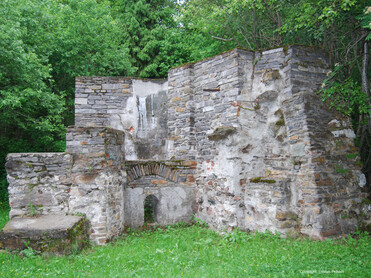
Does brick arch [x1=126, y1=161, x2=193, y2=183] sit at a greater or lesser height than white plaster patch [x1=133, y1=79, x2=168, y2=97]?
lesser

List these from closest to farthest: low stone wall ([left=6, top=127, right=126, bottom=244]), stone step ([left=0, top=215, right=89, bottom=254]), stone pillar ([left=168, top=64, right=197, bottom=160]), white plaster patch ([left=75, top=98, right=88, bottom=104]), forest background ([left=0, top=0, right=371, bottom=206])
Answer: stone step ([left=0, top=215, right=89, bottom=254]) → low stone wall ([left=6, top=127, right=126, bottom=244]) → forest background ([left=0, top=0, right=371, bottom=206]) → stone pillar ([left=168, top=64, right=197, bottom=160]) → white plaster patch ([left=75, top=98, right=88, bottom=104])

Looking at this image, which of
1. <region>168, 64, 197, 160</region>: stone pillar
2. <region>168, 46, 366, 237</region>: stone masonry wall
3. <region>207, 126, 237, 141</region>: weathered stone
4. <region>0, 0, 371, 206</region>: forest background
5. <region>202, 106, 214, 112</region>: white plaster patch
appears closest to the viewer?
<region>168, 46, 366, 237</region>: stone masonry wall

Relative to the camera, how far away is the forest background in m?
6.45

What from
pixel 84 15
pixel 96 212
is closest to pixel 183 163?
pixel 96 212

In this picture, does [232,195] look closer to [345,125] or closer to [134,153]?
[345,125]

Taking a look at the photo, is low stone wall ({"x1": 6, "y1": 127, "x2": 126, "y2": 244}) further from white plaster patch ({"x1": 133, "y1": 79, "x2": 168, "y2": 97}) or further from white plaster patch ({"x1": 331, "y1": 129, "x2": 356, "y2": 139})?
white plaster patch ({"x1": 331, "y1": 129, "x2": 356, "y2": 139})

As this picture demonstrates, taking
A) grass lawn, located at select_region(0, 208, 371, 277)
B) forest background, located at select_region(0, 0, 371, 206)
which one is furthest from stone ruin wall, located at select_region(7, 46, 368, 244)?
forest background, located at select_region(0, 0, 371, 206)

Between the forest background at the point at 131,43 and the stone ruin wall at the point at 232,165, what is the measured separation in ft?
2.48

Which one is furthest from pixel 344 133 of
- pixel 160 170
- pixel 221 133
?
pixel 160 170

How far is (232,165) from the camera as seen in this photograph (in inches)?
223

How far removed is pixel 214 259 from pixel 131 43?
444 inches

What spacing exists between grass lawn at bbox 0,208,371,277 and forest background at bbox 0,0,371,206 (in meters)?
2.63

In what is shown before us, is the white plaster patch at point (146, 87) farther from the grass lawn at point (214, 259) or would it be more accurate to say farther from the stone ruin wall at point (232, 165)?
the grass lawn at point (214, 259)

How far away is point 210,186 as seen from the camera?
6219mm
